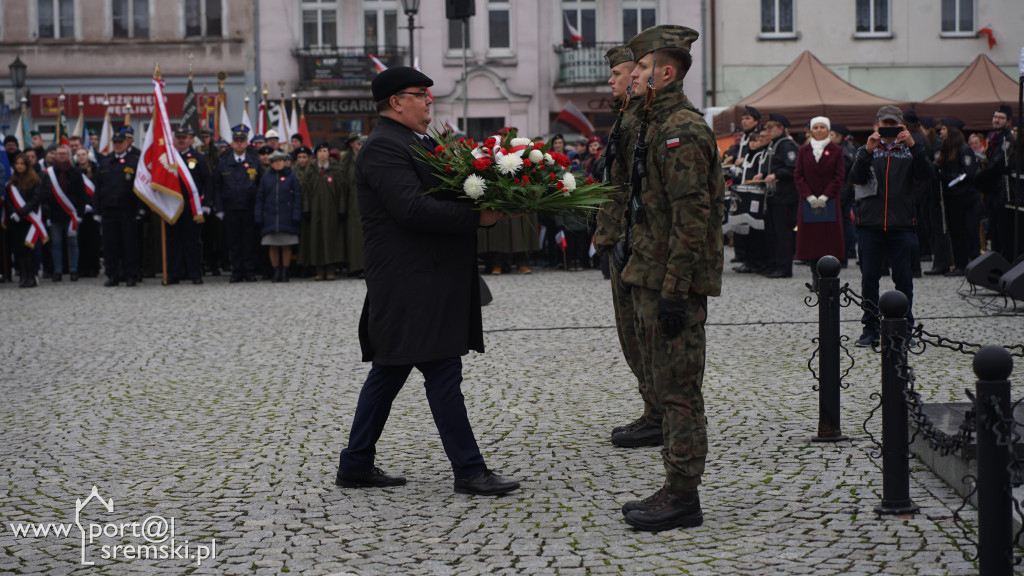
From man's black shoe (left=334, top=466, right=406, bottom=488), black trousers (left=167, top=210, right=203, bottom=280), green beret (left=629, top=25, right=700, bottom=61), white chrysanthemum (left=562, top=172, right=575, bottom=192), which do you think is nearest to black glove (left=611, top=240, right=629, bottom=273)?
white chrysanthemum (left=562, top=172, right=575, bottom=192)

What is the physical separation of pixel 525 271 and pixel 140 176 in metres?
5.90

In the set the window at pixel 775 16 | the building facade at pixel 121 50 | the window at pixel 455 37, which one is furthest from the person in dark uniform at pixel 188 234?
the window at pixel 775 16

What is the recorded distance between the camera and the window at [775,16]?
36625 mm

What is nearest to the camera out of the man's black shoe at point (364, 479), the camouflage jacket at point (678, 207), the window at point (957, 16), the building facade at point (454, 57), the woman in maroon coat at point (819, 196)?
the camouflage jacket at point (678, 207)

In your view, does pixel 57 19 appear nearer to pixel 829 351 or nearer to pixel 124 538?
pixel 829 351

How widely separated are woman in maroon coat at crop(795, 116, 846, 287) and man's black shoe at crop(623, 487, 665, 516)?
10.5 metres

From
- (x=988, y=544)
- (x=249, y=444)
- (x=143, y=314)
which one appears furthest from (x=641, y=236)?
(x=143, y=314)

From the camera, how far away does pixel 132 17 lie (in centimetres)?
3691

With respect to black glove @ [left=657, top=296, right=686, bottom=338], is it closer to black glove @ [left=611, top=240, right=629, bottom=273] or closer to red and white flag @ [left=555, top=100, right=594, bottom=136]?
black glove @ [left=611, top=240, right=629, bottom=273]

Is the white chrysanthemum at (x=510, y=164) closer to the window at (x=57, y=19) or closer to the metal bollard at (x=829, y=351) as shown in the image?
the metal bollard at (x=829, y=351)

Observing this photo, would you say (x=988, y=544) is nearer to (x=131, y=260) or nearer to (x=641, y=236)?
(x=641, y=236)

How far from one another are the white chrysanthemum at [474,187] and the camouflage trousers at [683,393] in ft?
3.33

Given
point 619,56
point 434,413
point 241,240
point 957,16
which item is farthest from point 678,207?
point 957,16

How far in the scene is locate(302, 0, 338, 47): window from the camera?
3709cm
